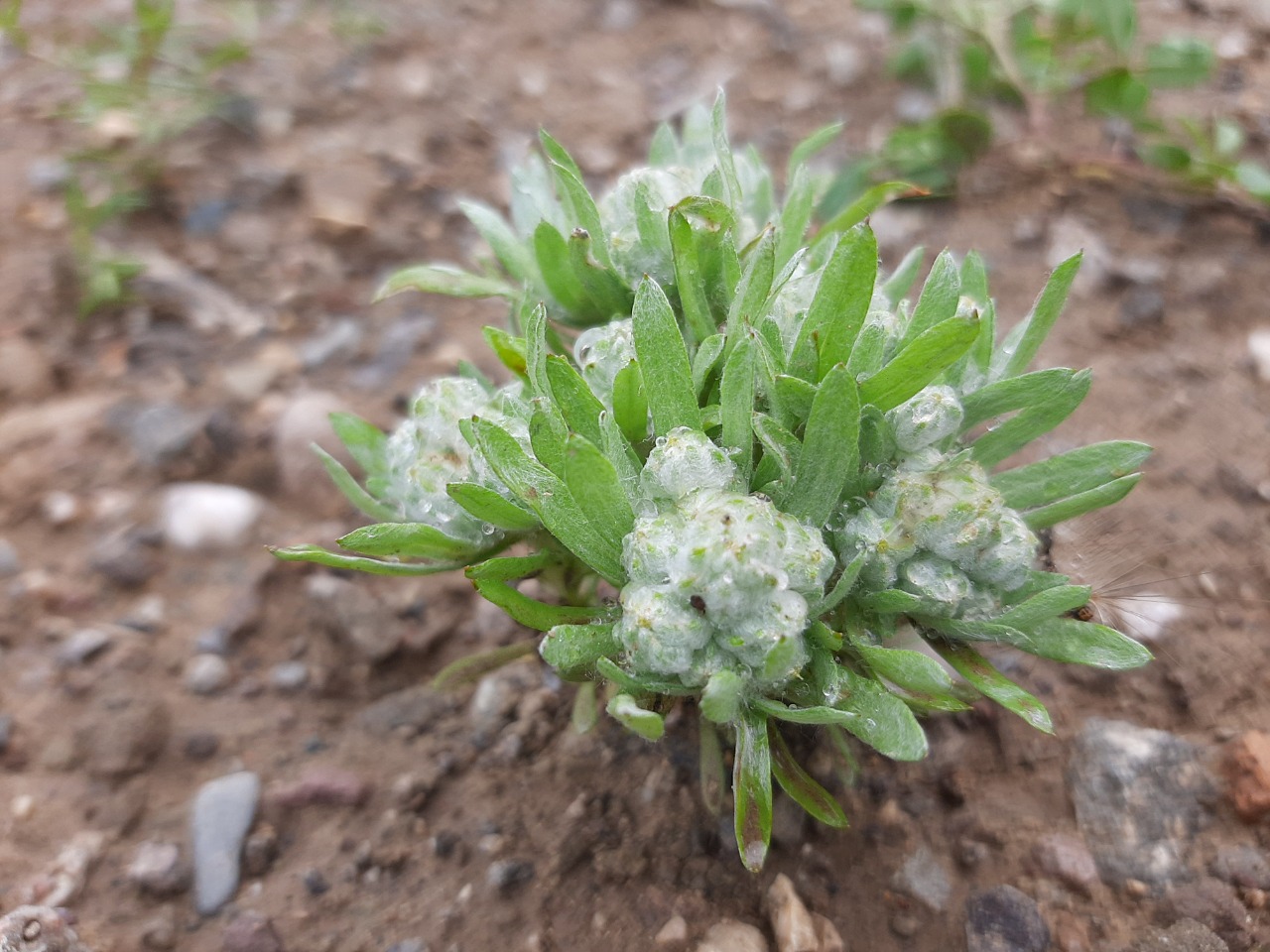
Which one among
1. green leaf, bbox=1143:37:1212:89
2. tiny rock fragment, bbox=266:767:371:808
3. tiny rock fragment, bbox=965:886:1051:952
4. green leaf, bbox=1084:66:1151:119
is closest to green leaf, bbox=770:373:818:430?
tiny rock fragment, bbox=965:886:1051:952

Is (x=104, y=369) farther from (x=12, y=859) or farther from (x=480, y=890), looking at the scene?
(x=480, y=890)

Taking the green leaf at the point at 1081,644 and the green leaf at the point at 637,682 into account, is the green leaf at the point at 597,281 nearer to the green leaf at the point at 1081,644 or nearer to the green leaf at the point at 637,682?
the green leaf at the point at 637,682

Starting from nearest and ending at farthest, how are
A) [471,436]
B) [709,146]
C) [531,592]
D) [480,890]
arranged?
[471,436] → [480,890] → [709,146] → [531,592]

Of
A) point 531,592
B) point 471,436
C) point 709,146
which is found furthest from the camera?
point 531,592

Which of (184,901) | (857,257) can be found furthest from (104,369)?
(857,257)

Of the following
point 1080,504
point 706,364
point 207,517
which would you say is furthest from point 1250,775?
point 207,517

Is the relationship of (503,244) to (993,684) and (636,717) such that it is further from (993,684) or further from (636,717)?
(993,684)

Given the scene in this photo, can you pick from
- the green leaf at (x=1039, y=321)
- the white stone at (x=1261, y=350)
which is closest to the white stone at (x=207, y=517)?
the green leaf at (x=1039, y=321)
